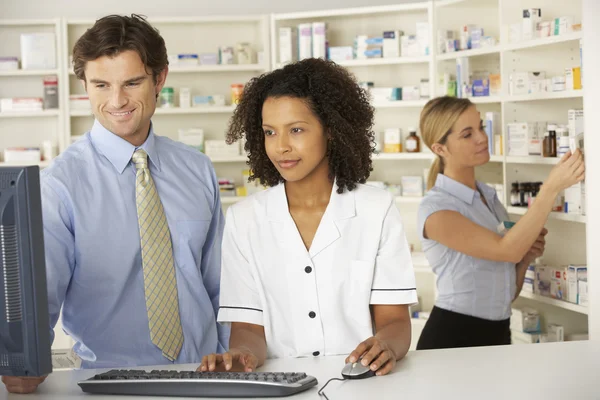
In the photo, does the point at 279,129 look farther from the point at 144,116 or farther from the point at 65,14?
the point at 65,14

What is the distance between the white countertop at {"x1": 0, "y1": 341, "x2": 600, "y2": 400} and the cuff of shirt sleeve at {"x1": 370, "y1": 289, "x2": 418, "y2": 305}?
0.13m

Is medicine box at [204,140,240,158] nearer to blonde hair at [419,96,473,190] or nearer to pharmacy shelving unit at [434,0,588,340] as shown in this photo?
pharmacy shelving unit at [434,0,588,340]

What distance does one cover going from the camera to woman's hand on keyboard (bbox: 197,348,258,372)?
171 centimetres

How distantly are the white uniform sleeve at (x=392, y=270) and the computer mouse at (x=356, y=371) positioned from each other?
0.83ft

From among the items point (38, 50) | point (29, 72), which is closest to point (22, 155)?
point (29, 72)

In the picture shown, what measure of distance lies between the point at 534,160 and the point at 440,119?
635 millimetres

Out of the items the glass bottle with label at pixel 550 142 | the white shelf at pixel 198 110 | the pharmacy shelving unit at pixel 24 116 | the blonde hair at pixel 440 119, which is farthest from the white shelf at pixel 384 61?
the pharmacy shelving unit at pixel 24 116

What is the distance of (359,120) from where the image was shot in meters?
2.08

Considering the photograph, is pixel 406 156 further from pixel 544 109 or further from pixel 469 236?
pixel 469 236

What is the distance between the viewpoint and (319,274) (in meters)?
1.92

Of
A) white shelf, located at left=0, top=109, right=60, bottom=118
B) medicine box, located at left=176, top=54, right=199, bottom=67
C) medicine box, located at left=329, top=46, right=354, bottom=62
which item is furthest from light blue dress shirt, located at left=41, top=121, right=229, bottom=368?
white shelf, located at left=0, top=109, right=60, bottom=118

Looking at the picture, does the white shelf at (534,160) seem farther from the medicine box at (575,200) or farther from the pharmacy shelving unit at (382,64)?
the pharmacy shelving unit at (382,64)

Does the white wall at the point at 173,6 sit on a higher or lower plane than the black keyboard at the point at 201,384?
higher

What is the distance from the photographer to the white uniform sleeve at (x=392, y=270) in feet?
6.26
